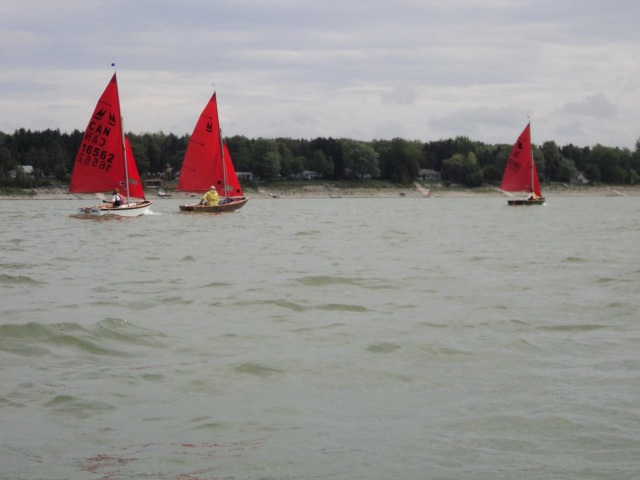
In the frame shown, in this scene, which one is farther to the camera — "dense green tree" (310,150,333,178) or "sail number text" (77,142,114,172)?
"dense green tree" (310,150,333,178)

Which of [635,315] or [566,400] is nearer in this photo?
[566,400]

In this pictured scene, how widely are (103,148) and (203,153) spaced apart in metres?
7.99

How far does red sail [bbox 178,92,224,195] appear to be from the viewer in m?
49.3

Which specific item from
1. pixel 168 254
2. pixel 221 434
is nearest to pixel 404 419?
pixel 221 434

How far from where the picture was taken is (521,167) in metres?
70.4

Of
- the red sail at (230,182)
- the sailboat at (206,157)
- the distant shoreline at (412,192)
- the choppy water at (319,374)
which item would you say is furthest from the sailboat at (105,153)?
the distant shoreline at (412,192)

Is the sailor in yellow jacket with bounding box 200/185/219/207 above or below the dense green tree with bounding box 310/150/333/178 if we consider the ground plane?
below

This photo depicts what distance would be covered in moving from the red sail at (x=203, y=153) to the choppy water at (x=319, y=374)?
103 ft

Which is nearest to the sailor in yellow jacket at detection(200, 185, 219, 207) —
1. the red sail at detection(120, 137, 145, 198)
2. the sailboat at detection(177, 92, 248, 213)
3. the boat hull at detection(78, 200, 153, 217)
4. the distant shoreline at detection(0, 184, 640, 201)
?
the sailboat at detection(177, 92, 248, 213)

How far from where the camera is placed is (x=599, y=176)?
533ft

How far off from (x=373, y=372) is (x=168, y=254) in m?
15.1

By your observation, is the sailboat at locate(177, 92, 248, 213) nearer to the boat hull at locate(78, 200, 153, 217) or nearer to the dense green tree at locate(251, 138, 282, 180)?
the boat hull at locate(78, 200, 153, 217)

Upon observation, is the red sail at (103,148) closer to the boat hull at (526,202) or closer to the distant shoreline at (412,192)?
the boat hull at (526,202)

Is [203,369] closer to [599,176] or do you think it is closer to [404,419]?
[404,419]
